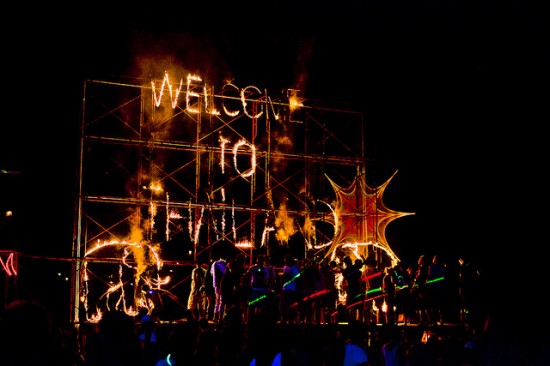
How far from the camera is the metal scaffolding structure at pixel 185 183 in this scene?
647 inches

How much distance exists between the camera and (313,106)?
18062 millimetres

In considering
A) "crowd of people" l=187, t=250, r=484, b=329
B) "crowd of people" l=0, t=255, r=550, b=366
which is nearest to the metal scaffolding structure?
"crowd of people" l=0, t=255, r=550, b=366

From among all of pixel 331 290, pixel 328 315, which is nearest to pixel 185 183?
pixel 328 315

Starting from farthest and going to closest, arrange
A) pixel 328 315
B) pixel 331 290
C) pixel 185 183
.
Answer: pixel 185 183 < pixel 328 315 < pixel 331 290

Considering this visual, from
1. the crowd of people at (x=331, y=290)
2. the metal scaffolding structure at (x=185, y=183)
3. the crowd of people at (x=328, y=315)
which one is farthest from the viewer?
the metal scaffolding structure at (x=185, y=183)

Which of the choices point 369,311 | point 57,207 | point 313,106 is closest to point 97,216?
point 57,207

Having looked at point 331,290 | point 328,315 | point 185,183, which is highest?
point 185,183

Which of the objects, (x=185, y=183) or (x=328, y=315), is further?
(x=185, y=183)

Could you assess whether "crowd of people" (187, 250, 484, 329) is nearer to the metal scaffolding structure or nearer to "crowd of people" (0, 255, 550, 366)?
"crowd of people" (0, 255, 550, 366)

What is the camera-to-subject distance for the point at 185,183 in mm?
19797

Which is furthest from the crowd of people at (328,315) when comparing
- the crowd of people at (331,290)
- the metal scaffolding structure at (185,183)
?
the metal scaffolding structure at (185,183)

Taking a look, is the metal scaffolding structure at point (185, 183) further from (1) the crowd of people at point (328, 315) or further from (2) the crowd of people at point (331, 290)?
(2) the crowd of people at point (331, 290)

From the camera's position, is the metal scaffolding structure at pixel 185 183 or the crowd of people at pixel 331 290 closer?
the crowd of people at pixel 331 290

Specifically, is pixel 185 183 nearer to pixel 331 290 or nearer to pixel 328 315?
pixel 328 315
